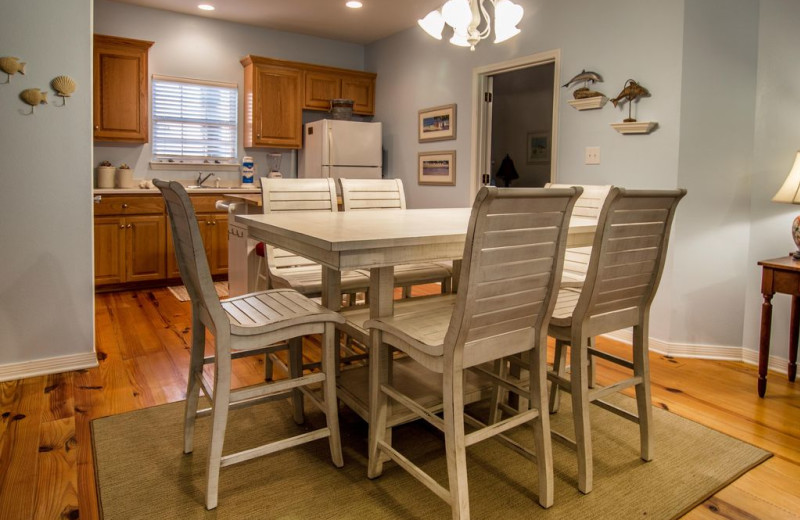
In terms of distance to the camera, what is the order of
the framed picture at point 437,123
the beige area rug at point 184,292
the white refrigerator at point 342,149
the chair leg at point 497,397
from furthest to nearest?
the white refrigerator at point 342,149 → the framed picture at point 437,123 → the beige area rug at point 184,292 → the chair leg at point 497,397

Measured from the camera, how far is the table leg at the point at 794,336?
2.82 metres

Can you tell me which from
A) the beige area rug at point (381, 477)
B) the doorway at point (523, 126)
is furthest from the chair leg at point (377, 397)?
the doorway at point (523, 126)

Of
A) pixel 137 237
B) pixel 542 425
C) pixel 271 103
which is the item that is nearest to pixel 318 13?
pixel 271 103

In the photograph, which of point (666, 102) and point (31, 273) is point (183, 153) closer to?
point (31, 273)

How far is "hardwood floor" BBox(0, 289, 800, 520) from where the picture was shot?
5.92ft

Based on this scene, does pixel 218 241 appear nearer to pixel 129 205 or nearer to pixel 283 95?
pixel 129 205

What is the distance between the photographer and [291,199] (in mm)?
2953

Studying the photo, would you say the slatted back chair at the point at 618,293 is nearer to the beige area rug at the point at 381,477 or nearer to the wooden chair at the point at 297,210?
the beige area rug at the point at 381,477

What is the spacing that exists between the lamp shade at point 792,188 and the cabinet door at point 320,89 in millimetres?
4436

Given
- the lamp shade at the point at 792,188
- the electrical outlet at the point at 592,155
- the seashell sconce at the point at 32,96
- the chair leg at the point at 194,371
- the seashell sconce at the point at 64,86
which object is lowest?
the chair leg at the point at 194,371

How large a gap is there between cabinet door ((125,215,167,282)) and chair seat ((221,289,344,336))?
327cm

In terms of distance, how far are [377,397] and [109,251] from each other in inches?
152

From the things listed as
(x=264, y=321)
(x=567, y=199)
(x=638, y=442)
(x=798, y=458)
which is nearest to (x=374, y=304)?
(x=264, y=321)

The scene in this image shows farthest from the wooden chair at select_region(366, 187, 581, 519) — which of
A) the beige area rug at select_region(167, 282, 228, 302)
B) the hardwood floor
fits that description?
the beige area rug at select_region(167, 282, 228, 302)
